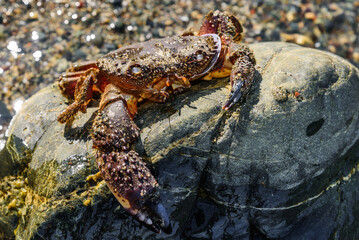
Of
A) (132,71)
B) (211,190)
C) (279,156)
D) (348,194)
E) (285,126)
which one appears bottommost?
(348,194)

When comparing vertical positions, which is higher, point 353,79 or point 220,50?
point 220,50

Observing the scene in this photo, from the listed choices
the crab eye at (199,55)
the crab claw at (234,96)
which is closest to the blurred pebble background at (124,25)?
the crab eye at (199,55)

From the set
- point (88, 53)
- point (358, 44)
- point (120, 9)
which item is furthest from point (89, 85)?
point (358, 44)

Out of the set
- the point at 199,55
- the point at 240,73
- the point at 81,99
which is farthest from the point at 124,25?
the point at 240,73

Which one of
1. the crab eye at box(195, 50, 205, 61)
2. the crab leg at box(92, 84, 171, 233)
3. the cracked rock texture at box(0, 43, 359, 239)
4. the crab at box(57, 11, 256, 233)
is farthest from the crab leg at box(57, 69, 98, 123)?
the crab eye at box(195, 50, 205, 61)

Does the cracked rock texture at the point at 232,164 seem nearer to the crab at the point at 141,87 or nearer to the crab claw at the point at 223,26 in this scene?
the crab at the point at 141,87

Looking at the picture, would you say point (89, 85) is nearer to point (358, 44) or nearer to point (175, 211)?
point (175, 211)

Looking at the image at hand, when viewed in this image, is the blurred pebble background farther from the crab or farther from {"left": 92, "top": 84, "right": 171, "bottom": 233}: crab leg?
{"left": 92, "top": 84, "right": 171, "bottom": 233}: crab leg
